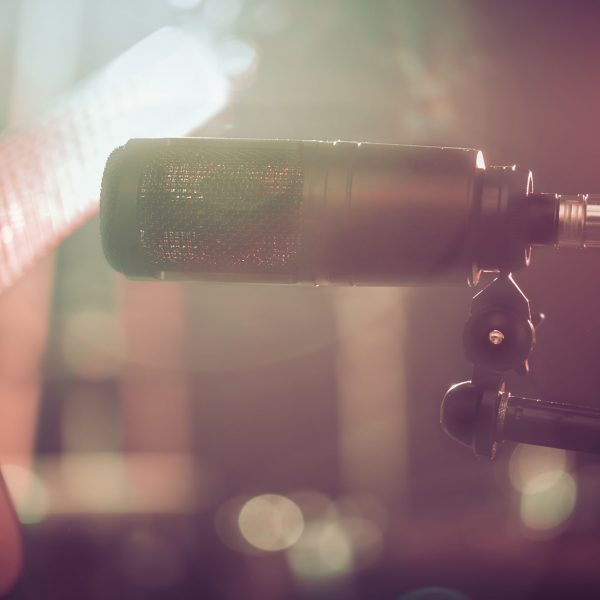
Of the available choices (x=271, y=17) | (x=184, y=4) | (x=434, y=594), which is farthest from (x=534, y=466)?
(x=184, y=4)

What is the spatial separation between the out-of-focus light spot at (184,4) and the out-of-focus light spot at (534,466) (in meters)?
1.25

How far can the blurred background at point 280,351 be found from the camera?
4.47 ft

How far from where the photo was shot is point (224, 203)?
0.57m

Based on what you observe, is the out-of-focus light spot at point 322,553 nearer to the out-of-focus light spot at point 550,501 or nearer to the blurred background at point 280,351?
the blurred background at point 280,351

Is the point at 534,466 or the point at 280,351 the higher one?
the point at 280,351

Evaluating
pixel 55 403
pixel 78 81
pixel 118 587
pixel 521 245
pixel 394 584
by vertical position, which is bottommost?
pixel 118 587

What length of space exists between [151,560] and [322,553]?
41cm

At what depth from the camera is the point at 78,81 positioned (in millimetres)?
1449

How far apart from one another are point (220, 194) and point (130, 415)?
111 centimetres

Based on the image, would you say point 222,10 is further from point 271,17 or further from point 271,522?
point 271,522

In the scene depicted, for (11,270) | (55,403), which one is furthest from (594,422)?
(55,403)

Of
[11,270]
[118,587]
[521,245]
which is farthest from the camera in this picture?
[118,587]

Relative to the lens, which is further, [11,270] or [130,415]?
[130,415]

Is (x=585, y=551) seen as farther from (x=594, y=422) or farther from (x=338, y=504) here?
(x=594, y=422)
